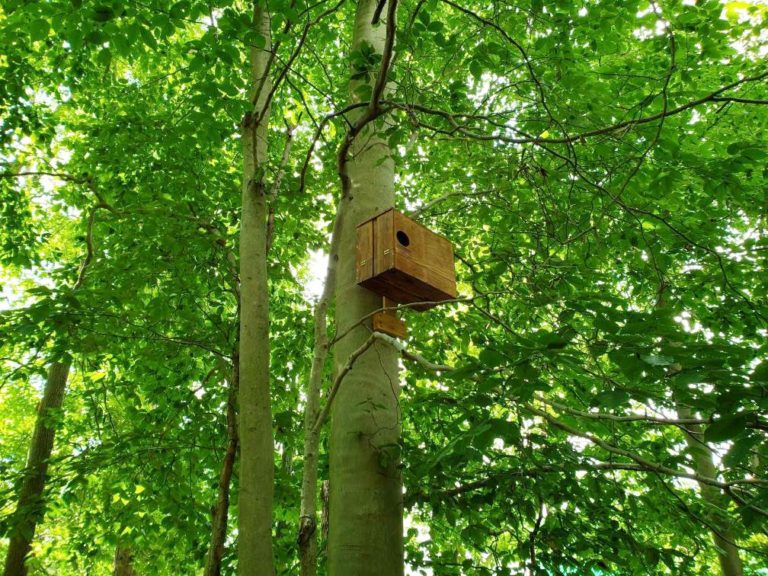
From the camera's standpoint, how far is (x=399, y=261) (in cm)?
260

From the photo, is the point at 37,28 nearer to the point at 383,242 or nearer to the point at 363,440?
the point at 383,242

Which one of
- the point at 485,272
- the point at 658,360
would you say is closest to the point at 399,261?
the point at 485,272

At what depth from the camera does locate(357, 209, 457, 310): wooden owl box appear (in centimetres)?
→ 263

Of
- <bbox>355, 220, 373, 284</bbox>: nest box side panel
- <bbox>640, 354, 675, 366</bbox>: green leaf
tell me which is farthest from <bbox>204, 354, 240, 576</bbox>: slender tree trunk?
<bbox>640, 354, 675, 366</bbox>: green leaf

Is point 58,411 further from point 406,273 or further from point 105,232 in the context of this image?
point 406,273

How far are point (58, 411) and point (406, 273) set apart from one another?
12.5 feet

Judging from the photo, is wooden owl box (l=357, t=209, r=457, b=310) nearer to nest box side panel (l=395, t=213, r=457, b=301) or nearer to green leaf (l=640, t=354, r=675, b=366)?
nest box side panel (l=395, t=213, r=457, b=301)

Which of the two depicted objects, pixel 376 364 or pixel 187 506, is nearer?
pixel 376 364

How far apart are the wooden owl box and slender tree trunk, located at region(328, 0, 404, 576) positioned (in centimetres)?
10

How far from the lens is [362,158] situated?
10.4 ft

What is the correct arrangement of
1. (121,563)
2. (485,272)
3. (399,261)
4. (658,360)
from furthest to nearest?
1. (121,563)
2. (485,272)
3. (399,261)
4. (658,360)

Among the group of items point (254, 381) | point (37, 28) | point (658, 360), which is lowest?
point (658, 360)

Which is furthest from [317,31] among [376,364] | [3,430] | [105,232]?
[3,430]

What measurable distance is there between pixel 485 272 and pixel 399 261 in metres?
0.73
